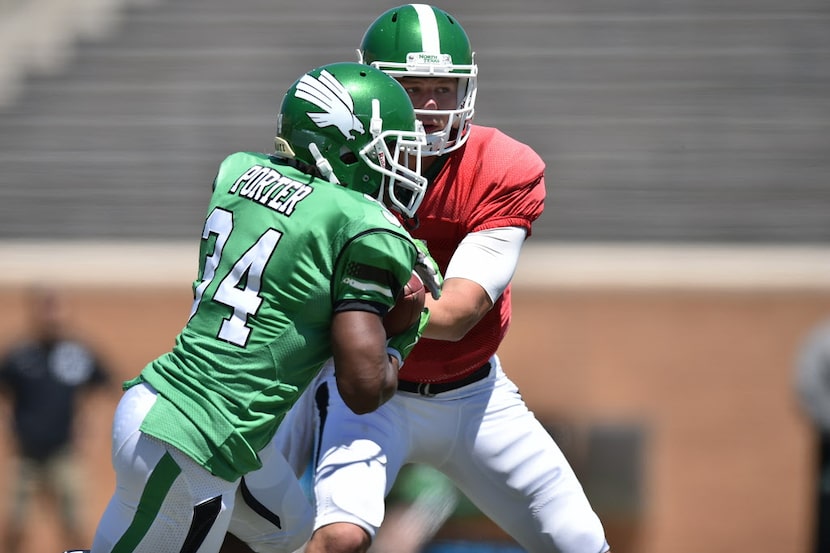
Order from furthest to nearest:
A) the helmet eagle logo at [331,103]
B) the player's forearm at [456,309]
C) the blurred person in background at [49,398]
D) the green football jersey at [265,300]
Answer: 1. the blurred person in background at [49,398]
2. the player's forearm at [456,309]
3. the helmet eagle logo at [331,103]
4. the green football jersey at [265,300]

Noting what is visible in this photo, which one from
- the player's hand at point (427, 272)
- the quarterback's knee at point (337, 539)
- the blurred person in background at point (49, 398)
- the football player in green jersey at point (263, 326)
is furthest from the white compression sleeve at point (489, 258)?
the blurred person in background at point (49, 398)

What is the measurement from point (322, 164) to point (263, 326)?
43 centimetres

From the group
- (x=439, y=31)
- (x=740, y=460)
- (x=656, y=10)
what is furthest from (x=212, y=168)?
(x=439, y=31)

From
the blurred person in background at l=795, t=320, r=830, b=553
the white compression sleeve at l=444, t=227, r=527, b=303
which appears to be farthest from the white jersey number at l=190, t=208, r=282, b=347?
the blurred person in background at l=795, t=320, r=830, b=553

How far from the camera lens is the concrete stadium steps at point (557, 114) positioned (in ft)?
29.3

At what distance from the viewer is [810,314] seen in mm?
8586

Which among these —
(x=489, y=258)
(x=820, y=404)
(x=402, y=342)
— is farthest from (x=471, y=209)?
(x=820, y=404)

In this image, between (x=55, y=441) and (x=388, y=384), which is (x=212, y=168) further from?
(x=388, y=384)

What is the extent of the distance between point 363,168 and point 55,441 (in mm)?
6017

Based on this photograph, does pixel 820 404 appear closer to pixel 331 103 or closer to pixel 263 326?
pixel 331 103

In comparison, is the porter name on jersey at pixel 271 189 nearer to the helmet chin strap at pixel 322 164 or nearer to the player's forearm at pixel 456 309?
the helmet chin strap at pixel 322 164

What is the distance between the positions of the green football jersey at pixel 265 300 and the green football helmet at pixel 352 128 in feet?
0.42

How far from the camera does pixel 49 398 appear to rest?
8617mm

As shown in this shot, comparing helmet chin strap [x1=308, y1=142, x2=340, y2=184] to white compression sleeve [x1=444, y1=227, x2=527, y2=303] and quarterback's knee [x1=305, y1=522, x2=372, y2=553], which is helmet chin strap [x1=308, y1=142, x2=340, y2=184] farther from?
quarterback's knee [x1=305, y1=522, x2=372, y2=553]
